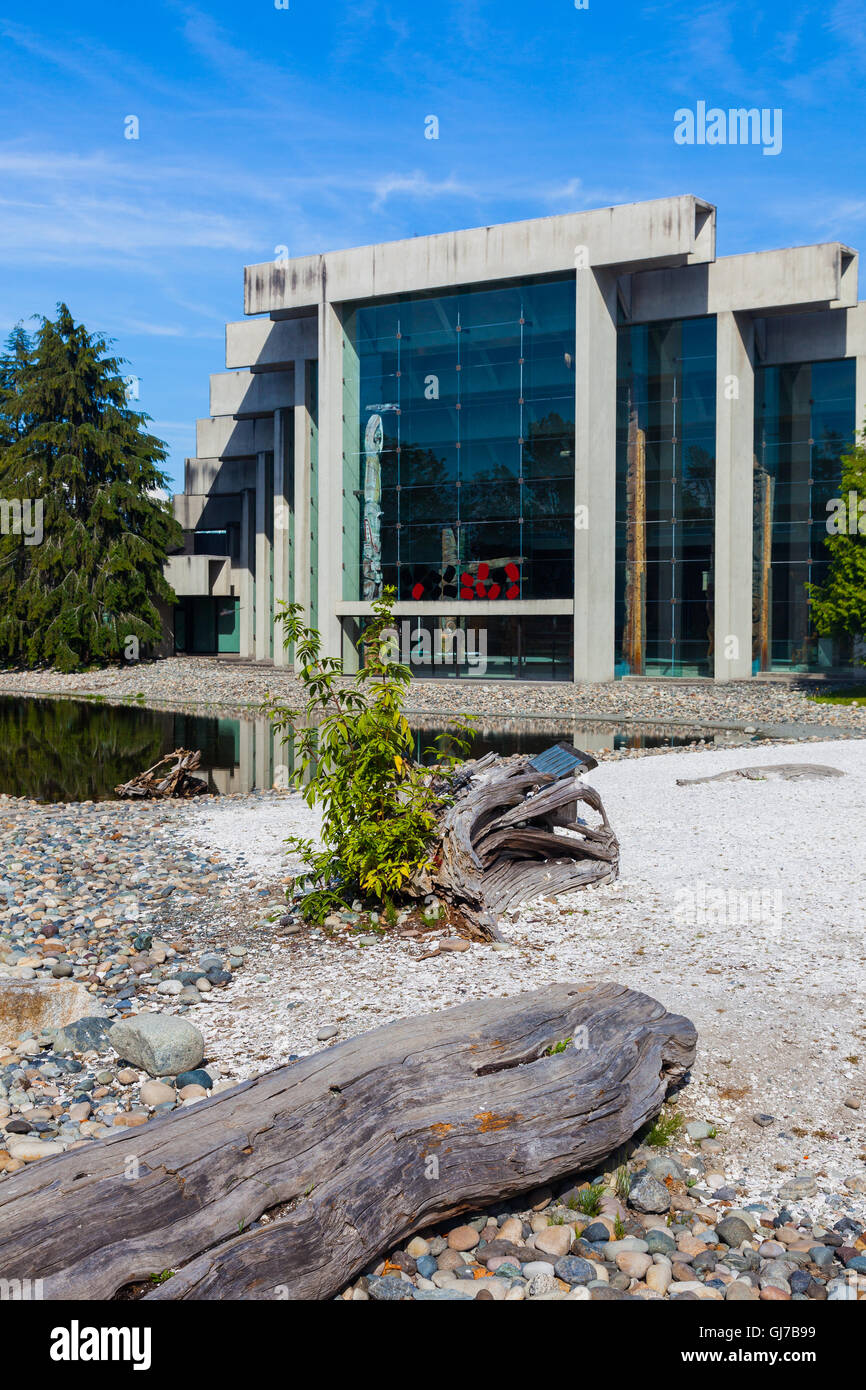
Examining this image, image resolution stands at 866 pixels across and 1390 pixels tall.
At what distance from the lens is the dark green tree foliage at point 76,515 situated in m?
47.9

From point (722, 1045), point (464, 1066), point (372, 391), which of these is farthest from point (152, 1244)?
point (372, 391)

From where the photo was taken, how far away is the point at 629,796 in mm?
13188

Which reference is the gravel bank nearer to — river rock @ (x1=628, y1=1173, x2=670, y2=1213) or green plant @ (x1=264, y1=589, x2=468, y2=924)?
river rock @ (x1=628, y1=1173, x2=670, y2=1213)

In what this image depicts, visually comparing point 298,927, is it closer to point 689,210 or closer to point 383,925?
point 383,925

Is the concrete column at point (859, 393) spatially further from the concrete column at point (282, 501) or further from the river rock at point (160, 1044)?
the river rock at point (160, 1044)

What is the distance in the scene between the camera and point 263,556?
5206 centimetres

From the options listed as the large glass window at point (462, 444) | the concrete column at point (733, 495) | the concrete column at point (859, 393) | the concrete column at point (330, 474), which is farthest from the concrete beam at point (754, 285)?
the concrete column at point (330, 474)

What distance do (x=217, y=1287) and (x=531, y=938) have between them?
459 cm

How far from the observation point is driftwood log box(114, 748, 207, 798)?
50.6 feet

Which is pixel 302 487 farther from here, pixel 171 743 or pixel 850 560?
pixel 171 743

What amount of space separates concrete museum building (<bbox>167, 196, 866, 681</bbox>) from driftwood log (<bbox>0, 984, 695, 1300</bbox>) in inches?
1227

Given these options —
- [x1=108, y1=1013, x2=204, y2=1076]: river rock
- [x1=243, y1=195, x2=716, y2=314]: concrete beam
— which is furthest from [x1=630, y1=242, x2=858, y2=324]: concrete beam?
[x1=108, y1=1013, x2=204, y2=1076]: river rock
